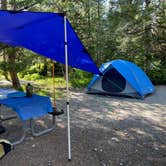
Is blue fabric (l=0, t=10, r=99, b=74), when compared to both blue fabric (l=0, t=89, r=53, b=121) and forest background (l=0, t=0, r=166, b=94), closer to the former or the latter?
blue fabric (l=0, t=89, r=53, b=121)

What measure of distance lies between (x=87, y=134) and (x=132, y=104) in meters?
2.81

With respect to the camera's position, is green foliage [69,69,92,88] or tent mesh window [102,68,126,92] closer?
tent mesh window [102,68,126,92]

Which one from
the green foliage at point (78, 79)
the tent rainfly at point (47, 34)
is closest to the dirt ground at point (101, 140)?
the tent rainfly at point (47, 34)

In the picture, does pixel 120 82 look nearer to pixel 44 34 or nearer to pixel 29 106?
pixel 29 106

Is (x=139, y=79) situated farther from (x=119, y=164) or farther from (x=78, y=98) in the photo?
(x=119, y=164)

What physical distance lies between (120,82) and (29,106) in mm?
4606

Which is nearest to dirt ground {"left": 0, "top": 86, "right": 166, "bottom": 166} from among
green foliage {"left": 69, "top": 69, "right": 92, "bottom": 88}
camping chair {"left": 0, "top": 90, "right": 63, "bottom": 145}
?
camping chair {"left": 0, "top": 90, "right": 63, "bottom": 145}

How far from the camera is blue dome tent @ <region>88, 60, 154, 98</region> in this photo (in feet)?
26.6

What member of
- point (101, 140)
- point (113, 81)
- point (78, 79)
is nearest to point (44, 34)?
point (101, 140)

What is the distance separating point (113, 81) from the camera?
838cm

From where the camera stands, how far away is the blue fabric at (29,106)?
13.0ft

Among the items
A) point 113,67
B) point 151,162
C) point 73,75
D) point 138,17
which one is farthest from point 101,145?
point 138,17

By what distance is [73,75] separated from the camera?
11.6 meters

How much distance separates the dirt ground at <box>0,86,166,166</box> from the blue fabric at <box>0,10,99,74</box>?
44.4 inches
